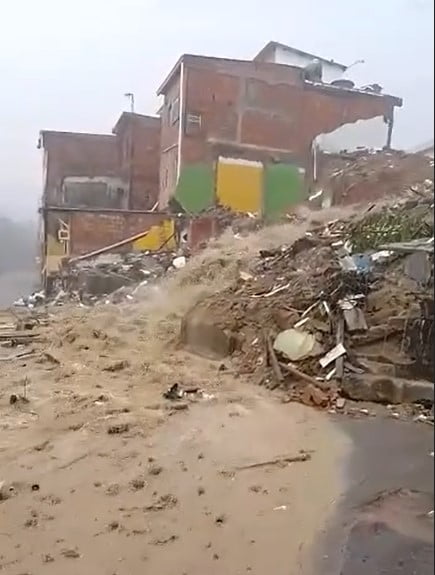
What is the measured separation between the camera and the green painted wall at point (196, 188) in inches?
58.0

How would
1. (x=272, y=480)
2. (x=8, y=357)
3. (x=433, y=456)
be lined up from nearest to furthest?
1. (x=433, y=456)
2. (x=272, y=480)
3. (x=8, y=357)

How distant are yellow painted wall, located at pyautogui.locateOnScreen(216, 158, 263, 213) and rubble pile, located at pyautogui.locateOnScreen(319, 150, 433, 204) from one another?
0.22m

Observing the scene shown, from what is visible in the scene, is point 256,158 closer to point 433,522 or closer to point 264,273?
point 433,522

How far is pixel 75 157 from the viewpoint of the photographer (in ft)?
Result: 6.27

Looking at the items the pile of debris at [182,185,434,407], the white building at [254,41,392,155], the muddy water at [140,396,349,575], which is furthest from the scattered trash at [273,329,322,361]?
the white building at [254,41,392,155]

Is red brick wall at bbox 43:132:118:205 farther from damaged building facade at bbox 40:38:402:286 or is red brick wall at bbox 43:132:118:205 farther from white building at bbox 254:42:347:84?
white building at bbox 254:42:347:84

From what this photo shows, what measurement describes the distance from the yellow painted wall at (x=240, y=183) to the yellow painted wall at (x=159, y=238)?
0.63 meters

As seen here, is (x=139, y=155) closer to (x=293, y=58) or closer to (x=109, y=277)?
(x=293, y=58)

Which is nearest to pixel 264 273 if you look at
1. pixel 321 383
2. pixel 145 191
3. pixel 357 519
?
pixel 321 383

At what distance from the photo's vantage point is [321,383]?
2461 millimetres

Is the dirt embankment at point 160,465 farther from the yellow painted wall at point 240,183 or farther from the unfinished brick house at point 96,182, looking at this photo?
the unfinished brick house at point 96,182

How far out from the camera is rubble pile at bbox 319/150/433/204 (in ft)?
2.78

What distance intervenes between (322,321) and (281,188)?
1.46 meters

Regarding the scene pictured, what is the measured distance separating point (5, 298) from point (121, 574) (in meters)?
1.01
